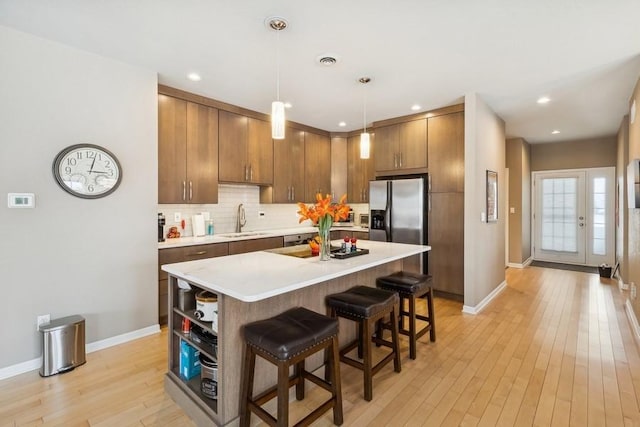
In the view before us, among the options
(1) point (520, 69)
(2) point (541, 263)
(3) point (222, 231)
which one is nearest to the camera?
(1) point (520, 69)

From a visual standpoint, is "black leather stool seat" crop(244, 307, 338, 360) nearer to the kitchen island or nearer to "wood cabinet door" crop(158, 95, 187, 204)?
the kitchen island

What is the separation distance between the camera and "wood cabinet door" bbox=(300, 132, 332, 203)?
522 centimetres

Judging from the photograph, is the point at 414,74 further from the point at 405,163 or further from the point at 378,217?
the point at 378,217

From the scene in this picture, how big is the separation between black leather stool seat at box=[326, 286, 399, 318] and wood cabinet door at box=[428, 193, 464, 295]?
2.06m

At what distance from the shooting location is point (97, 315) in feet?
9.17

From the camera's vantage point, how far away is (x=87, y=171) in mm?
2715

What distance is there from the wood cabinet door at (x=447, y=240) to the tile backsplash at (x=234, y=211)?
233 centimetres

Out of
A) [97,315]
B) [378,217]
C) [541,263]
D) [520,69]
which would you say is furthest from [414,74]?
[541,263]

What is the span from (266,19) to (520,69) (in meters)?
2.44

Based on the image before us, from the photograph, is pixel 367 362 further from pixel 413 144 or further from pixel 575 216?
pixel 575 216

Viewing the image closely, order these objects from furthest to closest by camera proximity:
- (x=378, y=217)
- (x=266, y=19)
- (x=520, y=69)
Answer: (x=378, y=217) < (x=520, y=69) < (x=266, y=19)

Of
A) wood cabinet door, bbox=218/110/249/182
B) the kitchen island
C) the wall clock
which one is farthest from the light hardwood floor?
wood cabinet door, bbox=218/110/249/182

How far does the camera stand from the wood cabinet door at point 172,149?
3.43 m

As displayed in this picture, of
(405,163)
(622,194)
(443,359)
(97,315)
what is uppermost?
(405,163)
